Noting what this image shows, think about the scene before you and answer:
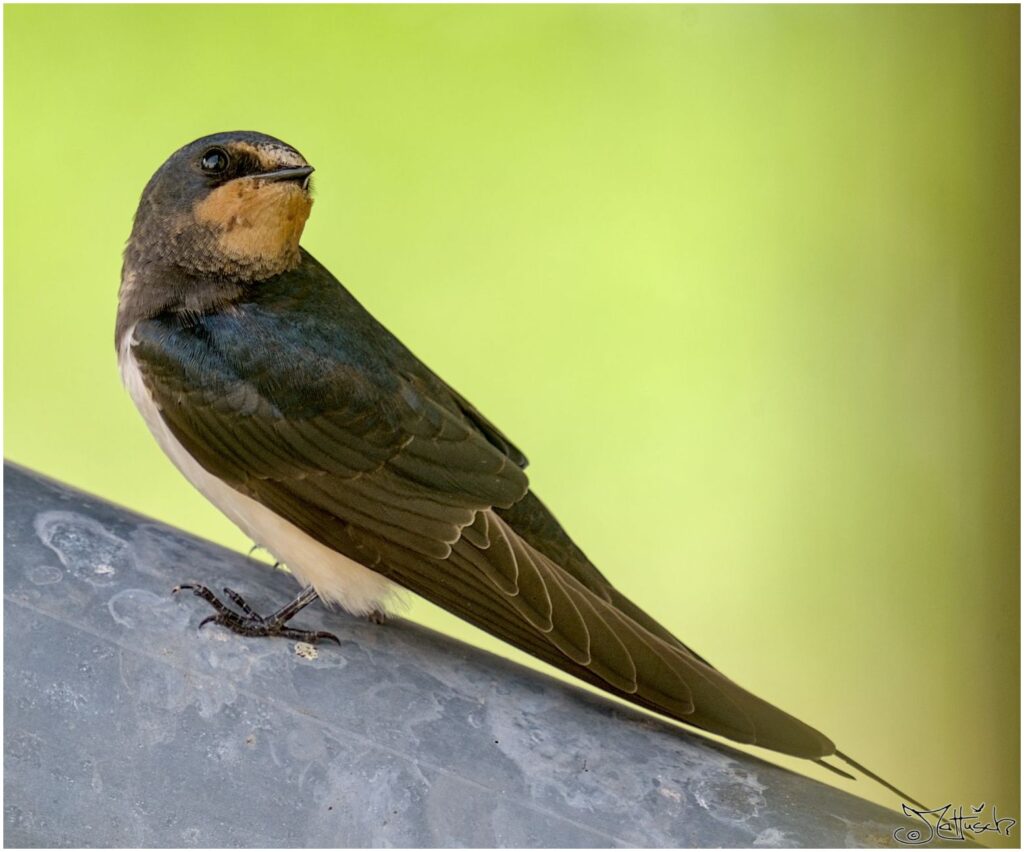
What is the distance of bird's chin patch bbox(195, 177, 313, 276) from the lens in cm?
270

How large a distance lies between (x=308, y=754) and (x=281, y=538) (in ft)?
2.84

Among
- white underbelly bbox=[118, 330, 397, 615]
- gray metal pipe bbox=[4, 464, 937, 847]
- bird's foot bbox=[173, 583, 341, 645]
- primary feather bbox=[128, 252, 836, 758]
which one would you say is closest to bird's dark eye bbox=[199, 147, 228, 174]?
primary feather bbox=[128, 252, 836, 758]

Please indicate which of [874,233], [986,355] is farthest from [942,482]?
[874,233]

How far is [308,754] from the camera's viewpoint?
1.77 meters

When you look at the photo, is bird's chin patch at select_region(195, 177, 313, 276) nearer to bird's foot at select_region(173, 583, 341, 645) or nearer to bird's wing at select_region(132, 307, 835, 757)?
bird's wing at select_region(132, 307, 835, 757)

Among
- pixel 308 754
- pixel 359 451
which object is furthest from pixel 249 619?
pixel 359 451

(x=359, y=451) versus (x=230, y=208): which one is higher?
(x=230, y=208)

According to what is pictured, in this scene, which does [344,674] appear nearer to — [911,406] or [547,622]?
[547,622]

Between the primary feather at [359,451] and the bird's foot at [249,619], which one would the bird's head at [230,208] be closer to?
the primary feather at [359,451]

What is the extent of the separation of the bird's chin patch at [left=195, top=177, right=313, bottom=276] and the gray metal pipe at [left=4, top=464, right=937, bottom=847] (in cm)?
95

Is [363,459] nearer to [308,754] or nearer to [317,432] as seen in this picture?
[317,432]

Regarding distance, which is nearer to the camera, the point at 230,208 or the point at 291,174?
the point at 291,174

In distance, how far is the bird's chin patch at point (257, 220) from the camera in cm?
270

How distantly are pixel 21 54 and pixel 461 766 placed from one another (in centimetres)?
319
